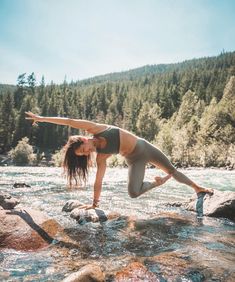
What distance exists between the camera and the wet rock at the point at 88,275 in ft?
15.5

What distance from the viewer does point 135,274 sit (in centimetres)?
519

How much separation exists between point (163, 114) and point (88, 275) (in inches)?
4369

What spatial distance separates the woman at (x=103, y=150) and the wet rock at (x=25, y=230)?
3.62 ft

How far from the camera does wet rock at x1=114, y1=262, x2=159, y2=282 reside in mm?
5051

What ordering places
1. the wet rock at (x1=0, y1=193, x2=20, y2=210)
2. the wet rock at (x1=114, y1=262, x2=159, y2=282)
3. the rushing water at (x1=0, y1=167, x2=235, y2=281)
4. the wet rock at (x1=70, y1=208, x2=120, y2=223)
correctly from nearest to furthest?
1. the wet rock at (x1=114, y1=262, x2=159, y2=282)
2. the rushing water at (x1=0, y1=167, x2=235, y2=281)
3. the wet rock at (x1=70, y1=208, x2=120, y2=223)
4. the wet rock at (x1=0, y1=193, x2=20, y2=210)

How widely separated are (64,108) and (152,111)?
50.4 metres

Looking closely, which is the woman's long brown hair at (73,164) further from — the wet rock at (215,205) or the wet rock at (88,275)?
the wet rock at (215,205)


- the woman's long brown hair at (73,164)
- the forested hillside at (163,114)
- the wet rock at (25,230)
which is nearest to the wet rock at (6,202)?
the wet rock at (25,230)

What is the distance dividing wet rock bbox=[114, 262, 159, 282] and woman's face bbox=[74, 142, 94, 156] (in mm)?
2849

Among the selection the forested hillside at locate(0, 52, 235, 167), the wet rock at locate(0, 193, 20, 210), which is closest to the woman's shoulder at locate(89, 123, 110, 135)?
the wet rock at locate(0, 193, 20, 210)

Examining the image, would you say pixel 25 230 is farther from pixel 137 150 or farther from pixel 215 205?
pixel 215 205

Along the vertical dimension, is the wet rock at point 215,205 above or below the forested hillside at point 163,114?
below

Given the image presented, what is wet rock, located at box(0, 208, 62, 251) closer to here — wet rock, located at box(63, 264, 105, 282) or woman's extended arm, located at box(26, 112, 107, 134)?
wet rock, located at box(63, 264, 105, 282)

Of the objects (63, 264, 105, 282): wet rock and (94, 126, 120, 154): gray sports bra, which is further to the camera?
(94, 126, 120, 154): gray sports bra
